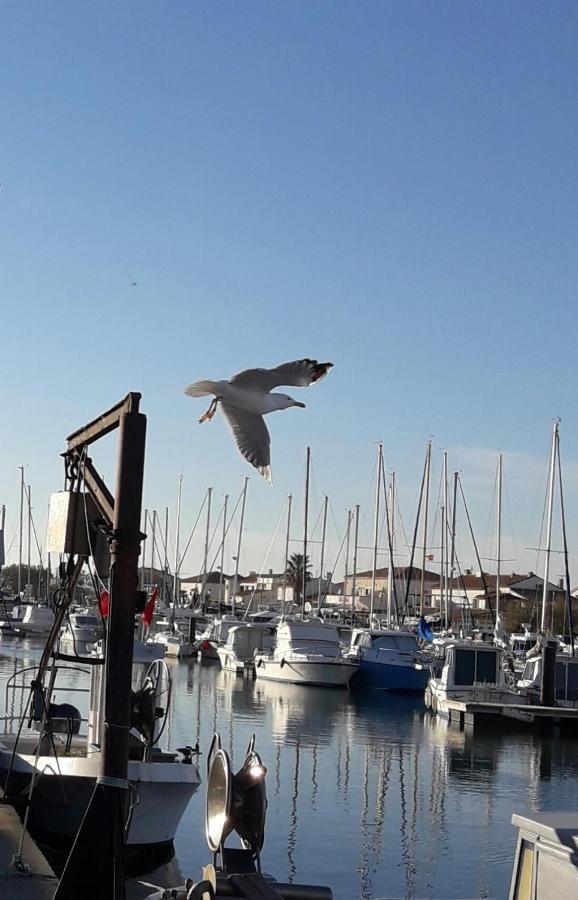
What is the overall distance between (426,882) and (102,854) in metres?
8.81

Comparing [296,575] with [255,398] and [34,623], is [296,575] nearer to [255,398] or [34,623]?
[34,623]

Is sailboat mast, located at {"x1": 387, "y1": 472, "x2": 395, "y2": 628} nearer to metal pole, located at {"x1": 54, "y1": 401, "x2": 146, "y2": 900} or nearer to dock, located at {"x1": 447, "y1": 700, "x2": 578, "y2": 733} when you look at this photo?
dock, located at {"x1": 447, "y1": 700, "x2": 578, "y2": 733}

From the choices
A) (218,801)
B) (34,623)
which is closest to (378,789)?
(218,801)

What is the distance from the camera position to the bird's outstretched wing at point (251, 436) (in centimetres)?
1270

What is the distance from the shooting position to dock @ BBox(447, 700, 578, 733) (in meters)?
35.9

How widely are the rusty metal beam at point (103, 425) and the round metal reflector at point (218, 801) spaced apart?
311 cm

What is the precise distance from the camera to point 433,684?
40.9m

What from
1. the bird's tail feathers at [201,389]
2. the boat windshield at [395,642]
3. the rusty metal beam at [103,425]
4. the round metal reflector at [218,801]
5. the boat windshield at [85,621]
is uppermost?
the bird's tail feathers at [201,389]

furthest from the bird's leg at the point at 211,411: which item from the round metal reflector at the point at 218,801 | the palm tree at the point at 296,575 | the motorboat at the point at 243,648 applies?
the palm tree at the point at 296,575

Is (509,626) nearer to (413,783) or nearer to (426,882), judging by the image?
(413,783)

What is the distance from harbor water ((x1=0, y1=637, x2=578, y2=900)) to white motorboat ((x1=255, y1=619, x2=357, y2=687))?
11.2 feet

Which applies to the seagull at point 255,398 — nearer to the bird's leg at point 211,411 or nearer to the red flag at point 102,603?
the bird's leg at point 211,411

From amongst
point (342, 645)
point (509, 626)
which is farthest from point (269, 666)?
point (509, 626)

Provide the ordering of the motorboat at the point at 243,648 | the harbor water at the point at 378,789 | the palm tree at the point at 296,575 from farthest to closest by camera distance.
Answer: the palm tree at the point at 296,575 < the motorboat at the point at 243,648 < the harbor water at the point at 378,789
